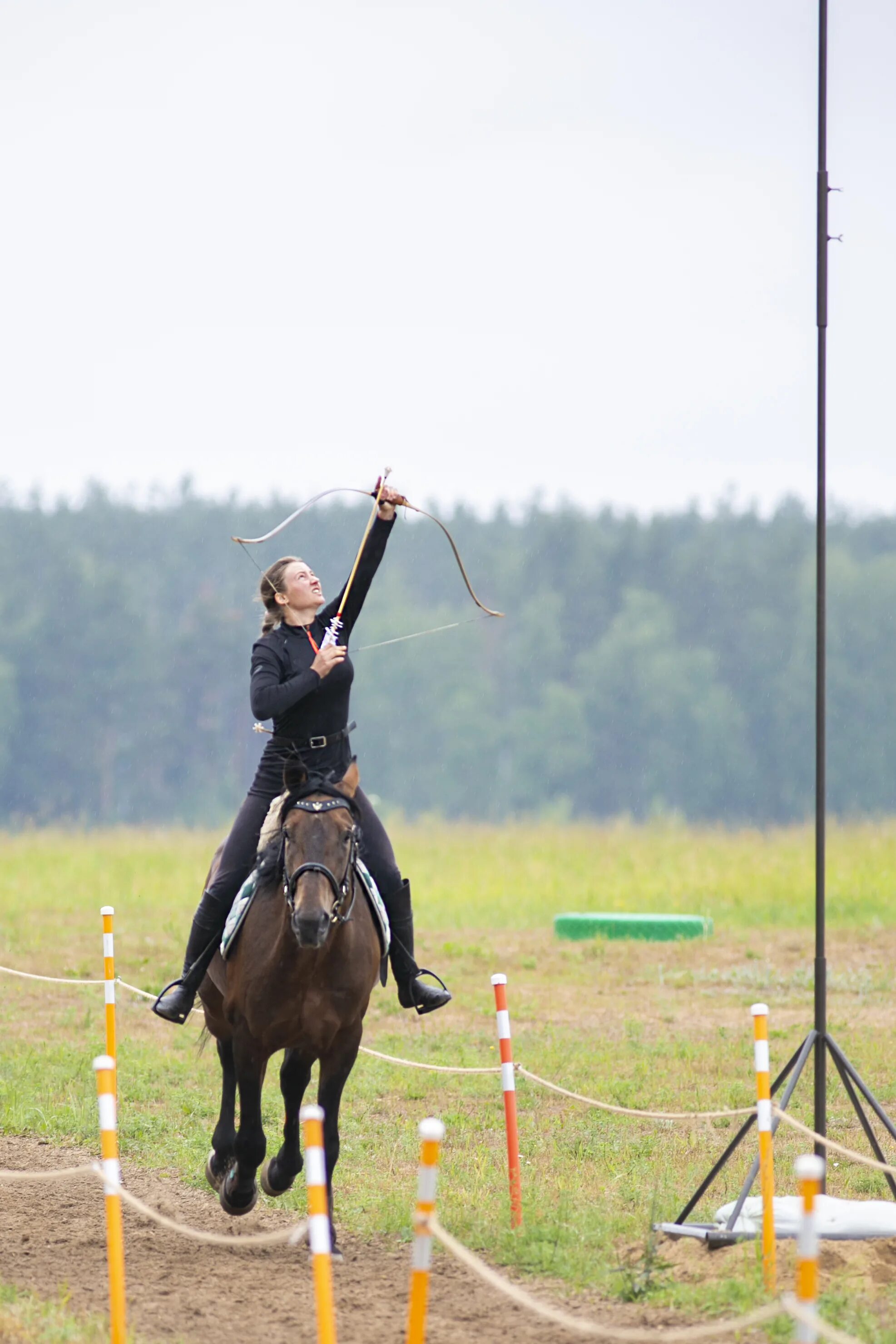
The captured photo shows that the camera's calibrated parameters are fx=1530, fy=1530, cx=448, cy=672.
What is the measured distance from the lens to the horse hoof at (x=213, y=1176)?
774 cm

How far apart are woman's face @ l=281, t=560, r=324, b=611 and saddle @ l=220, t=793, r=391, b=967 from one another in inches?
36.7

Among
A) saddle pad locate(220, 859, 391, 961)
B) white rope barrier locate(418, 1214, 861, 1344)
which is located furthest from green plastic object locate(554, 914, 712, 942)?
white rope barrier locate(418, 1214, 861, 1344)

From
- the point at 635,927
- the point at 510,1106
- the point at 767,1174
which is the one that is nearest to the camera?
the point at 767,1174

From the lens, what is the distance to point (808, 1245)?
3943 millimetres

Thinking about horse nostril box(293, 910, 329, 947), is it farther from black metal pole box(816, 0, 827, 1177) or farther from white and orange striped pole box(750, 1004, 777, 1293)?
black metal pole box(816, 0, 827, 1177)

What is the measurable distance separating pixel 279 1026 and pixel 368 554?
228 centimetres

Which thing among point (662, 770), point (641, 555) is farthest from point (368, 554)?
point (641, 555)

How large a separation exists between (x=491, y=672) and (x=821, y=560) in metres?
57.3

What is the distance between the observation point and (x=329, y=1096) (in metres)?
7.03

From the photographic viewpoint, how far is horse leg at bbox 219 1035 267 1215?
Answer: 706 cm

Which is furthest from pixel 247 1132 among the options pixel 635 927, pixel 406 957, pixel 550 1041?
pixel 635 927

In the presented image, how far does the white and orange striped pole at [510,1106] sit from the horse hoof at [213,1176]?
1.46 metres

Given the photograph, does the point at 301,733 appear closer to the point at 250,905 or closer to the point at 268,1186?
the point at 250,905

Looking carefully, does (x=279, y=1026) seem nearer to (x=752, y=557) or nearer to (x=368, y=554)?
(x=368, y=554)
